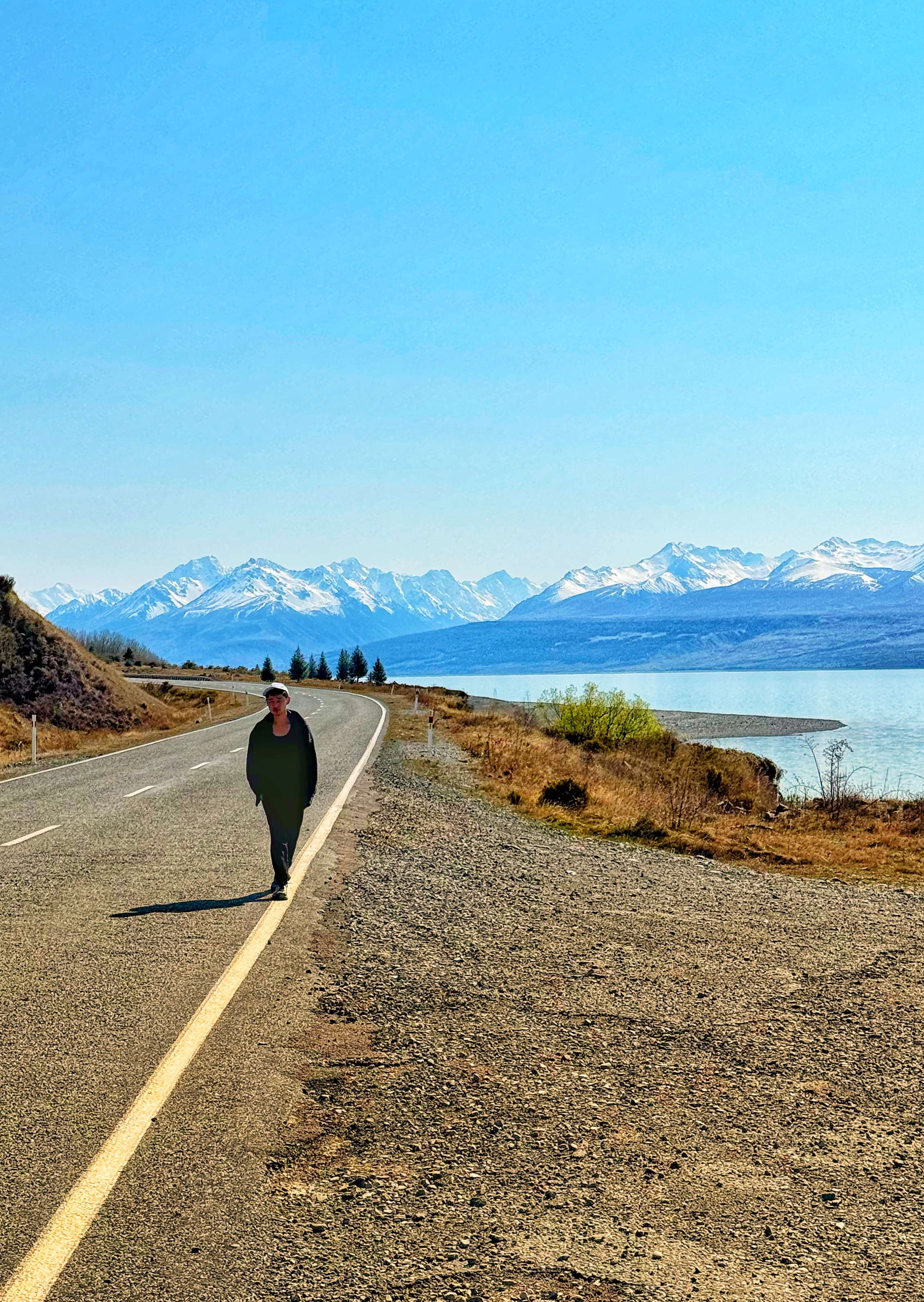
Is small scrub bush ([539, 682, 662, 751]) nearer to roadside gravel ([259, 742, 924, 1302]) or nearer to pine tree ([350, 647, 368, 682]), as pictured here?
roadside gravel ([259, 742, 924, 1302])

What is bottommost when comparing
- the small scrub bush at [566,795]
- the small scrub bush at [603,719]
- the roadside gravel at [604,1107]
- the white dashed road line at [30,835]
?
the small scrub bush at [603,719]

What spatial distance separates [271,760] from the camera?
9.66 meters

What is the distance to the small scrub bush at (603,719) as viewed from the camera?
4375cm

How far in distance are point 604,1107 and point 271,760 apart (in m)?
5.42

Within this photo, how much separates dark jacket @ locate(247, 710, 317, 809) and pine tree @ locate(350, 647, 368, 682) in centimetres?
13282

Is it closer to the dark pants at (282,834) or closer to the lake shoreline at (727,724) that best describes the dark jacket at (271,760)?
the dark pants at (282,834)

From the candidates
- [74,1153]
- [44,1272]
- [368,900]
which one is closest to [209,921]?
[368,900]

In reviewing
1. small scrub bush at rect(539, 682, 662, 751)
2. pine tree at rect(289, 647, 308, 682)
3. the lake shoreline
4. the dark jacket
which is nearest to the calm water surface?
the lake shoreline

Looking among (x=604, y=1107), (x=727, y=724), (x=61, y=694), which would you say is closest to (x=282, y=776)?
(x=604, y=1107)

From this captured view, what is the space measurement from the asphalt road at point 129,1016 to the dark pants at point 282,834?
284 mm

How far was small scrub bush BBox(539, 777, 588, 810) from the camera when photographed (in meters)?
18.1

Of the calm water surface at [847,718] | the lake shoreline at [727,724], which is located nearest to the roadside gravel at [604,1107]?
the calm water surface at [847,718]

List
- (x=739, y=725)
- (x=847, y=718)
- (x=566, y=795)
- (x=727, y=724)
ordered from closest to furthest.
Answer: (x=566, y=795), (x=739, y=725), (x=727, y=724), (x=847, y=718)

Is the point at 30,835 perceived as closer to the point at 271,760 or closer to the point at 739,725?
the point at 271,760
